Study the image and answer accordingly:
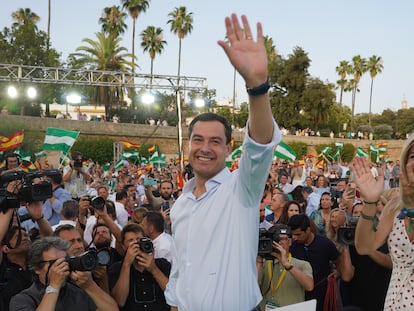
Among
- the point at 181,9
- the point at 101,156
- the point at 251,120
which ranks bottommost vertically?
the point at 101,156

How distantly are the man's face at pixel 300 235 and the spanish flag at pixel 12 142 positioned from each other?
8.91 m

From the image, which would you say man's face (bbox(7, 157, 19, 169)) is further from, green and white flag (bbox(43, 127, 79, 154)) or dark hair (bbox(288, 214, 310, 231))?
green and white flag (bbox(43, 127, 79, 154))

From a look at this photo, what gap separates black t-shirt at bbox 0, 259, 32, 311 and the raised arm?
9.77 ft

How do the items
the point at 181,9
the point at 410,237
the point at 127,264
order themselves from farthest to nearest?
1. the point at 181,9
2. the point at 127,264
3. the point at 410,237

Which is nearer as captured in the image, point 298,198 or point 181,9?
point 298,198

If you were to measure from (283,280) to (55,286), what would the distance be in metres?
1.92

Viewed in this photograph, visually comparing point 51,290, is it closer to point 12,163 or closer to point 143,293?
point 143,293

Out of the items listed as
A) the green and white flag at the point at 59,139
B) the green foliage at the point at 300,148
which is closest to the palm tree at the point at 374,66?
the green foliage at the point at 300,148

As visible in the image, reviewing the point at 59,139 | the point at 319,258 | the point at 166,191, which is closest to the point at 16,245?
the point at 319,258

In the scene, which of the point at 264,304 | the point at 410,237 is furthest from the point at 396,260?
the point at 264,304

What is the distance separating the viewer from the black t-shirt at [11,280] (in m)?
4.44

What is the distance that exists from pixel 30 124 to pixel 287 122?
98.2 ft

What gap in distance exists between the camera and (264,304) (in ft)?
15.7

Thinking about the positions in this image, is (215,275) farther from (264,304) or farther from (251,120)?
(264,304)
